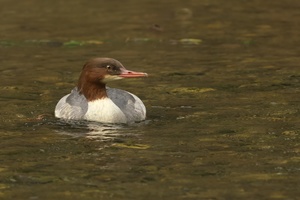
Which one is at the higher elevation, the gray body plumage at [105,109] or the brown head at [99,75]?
the brown head at [99,75]

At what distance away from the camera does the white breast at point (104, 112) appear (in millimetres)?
13336

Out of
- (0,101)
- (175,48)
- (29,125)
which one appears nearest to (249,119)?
(29,125)

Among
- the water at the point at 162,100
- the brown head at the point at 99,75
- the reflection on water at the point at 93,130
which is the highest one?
the brown head at the point at 99,75

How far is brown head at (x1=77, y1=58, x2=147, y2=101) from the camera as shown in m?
13.4

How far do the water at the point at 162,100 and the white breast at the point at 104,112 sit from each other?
0.27m

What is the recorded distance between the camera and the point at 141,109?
13445mm

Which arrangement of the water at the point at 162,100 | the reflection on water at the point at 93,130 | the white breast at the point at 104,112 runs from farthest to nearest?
the white breast at the point at 104,112 → the reflection on water at the point at 93,130 → the water at the point at 162,100

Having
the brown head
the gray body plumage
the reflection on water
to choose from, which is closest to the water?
the reflection on water

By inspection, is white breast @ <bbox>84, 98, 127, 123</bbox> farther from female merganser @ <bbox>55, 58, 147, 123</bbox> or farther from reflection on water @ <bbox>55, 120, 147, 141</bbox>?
reflection on water @ <bbox>55, 120, 147, 141</bbox>

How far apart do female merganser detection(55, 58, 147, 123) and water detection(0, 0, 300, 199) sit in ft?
0.72

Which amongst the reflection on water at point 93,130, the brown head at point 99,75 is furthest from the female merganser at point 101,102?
the reflection on water at point 93,130

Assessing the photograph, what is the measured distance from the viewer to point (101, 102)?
13.5 m

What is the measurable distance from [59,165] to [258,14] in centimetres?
1198

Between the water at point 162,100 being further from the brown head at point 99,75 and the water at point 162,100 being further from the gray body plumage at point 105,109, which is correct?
the brown head at point 99,75
